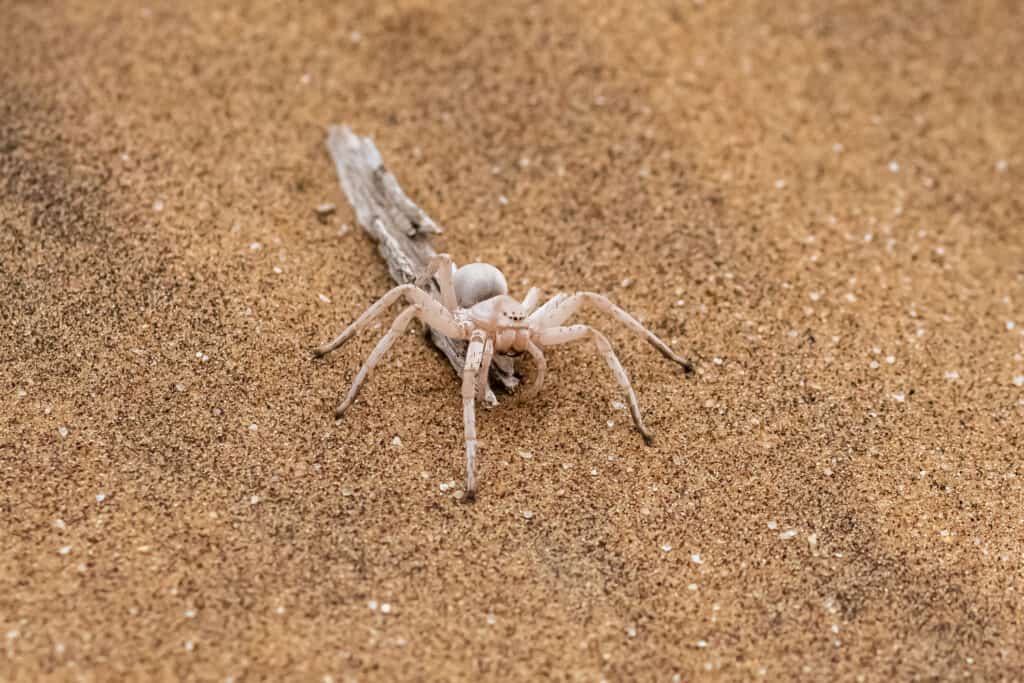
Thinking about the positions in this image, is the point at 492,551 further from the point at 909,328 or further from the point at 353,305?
the point at 909,328

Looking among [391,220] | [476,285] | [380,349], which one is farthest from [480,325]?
[391,220]

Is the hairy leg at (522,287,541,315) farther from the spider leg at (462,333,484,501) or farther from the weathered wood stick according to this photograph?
the spider leg at (462,333,484,501)

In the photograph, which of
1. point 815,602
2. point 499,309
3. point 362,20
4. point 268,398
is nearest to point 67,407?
point 268,398

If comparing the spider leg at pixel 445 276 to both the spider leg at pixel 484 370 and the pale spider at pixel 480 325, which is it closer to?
the pale spider at pixel 480 325

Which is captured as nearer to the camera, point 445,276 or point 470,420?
point 470,420

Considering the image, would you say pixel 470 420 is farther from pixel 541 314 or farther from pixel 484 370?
pixel 541 314

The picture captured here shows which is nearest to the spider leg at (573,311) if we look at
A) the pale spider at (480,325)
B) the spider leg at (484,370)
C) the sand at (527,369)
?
the pale spider at (480,325)

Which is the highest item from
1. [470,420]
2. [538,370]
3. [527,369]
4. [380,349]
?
[380,349]
